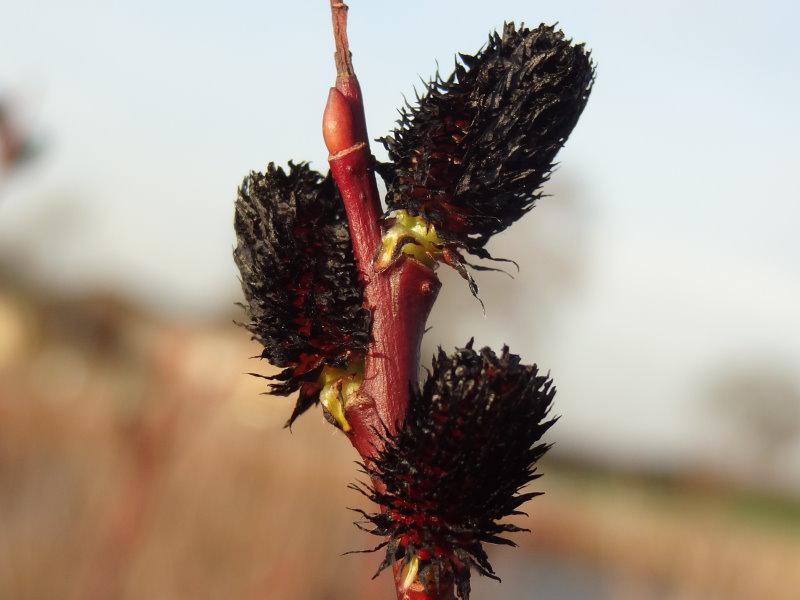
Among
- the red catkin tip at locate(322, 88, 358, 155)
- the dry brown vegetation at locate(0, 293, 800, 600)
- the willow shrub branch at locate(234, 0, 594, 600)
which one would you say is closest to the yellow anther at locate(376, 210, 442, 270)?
the willow shrub branch at locate(234, 0, 594, 600)

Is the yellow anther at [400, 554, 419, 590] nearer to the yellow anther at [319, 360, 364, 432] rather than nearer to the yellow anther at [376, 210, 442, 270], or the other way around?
the yellow anther at [319, 360, 364, 432]

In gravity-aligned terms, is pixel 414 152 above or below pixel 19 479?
below

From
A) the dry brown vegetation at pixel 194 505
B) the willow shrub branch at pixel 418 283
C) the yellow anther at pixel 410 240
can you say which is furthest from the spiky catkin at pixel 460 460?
the dry brown vegetation at pixel 194 505

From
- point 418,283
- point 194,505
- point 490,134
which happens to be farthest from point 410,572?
point 194,505

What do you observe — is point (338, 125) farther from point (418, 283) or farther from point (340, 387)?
point (340, 387)

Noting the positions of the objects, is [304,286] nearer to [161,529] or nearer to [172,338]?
[161,529]

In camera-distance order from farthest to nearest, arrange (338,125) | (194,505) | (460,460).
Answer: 1. (194,505)
2. (338,125)
3. (460,460)

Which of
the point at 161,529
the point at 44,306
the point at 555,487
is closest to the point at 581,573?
the point at 555,487

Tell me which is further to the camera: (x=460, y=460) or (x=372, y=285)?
(x=372, y=285)
